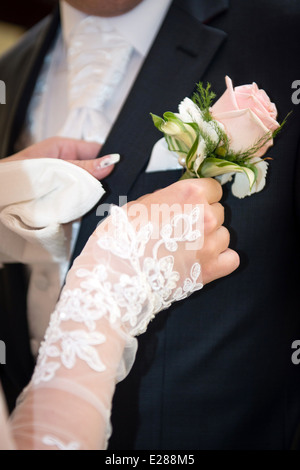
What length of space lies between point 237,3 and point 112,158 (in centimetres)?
32

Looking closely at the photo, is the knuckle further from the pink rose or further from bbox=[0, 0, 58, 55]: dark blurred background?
bbox=[0, 0, 58, 55]: dark blurred background

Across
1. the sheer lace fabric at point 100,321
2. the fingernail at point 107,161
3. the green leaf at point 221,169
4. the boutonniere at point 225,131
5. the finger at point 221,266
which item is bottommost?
the sheer lace fabric at point 100,321

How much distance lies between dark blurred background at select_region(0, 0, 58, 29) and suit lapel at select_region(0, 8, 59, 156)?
0.02 metres

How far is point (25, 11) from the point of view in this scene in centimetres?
92

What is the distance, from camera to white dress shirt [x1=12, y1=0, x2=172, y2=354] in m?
0.65

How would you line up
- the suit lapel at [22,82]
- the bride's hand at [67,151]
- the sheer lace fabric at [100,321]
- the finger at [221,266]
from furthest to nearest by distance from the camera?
1. the suit lapel at [22,82]
2. the bride's hand at [67,151]
3. the finger at [221,266]
4. the sheer lace fabric at [100,321]

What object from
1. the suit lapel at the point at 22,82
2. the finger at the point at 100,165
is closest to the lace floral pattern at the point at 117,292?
the finger at the point at 100,165

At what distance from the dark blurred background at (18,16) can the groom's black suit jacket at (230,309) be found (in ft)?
1.22

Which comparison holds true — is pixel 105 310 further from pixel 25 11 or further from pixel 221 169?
pixel 25 11

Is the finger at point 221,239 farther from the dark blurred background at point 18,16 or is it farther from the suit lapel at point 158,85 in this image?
the dark blurred background at point 18,16

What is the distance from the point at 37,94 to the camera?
2.87ft

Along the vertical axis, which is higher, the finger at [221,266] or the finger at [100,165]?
the finger at [100,165]

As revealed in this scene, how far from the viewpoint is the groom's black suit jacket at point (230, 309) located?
66cm

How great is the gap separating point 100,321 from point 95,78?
1.51 feet
